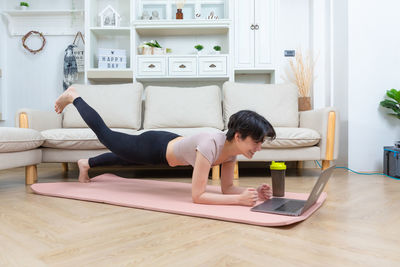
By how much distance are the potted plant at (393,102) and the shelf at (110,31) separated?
8.77 ft

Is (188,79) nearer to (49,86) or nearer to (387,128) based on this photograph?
(49,86)

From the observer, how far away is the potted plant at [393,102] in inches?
109

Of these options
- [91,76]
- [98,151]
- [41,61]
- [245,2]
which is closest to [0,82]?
[41,61]

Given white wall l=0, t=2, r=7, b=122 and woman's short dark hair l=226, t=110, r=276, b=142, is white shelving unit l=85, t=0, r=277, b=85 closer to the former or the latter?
white wall l=0, t=2, r=7, b=122

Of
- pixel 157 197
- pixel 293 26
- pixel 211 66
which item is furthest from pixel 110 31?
pixel 157 197

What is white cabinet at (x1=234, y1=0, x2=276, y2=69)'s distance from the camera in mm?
3482

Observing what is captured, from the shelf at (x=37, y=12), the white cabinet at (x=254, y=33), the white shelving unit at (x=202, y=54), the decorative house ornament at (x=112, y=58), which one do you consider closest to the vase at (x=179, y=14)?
the white shelving unit at (x=202, y=54)

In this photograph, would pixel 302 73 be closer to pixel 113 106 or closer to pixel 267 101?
pixel 267 101

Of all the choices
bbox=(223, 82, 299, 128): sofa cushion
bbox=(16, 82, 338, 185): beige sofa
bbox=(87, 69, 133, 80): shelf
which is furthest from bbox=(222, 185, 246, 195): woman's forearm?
bbox=(87, 69, 133, 80): shelf

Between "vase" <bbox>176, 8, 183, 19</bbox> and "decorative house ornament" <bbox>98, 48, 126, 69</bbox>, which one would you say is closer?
"decorative house ornament" <bbox>98, 48, 126, 69</bbox>

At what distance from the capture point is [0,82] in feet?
12.4

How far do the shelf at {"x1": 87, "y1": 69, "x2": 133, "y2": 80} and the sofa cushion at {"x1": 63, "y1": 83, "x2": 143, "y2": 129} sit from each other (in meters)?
0.34

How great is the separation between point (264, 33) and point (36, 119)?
7.98 ft

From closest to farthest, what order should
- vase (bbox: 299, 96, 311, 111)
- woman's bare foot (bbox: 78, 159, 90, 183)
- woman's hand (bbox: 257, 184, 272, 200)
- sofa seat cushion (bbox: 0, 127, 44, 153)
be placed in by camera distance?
woman's hand (bbox: 257, 184, 272, 200) < sofa seat cushion (bbox: 0, 127, 44, 153) < woman's bare foot (bbox: 78, 159, 90, 183) < vase (bbox: 299, 96, 311, 111)
